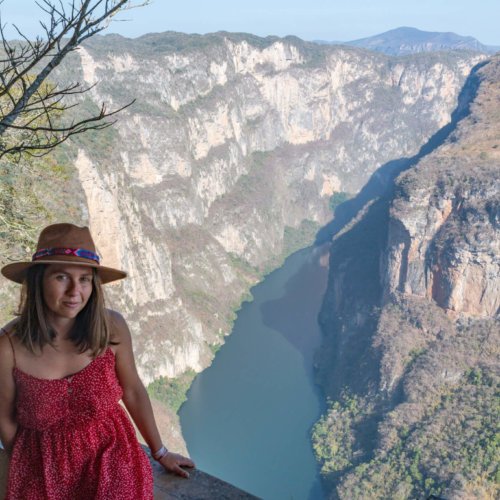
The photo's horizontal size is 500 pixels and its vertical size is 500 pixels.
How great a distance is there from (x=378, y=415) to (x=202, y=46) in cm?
5396

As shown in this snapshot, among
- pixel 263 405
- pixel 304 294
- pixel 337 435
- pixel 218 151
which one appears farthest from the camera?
pixel 218 151

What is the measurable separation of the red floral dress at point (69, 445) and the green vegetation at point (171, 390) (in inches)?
A: 1301

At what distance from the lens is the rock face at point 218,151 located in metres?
38.9

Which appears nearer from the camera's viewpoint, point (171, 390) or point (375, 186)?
point (171, 390)

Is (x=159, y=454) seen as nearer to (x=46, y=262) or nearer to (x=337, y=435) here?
(x=46, y=262)

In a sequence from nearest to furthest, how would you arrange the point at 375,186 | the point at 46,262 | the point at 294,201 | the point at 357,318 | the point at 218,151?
the point at 46,262 → the point at 357,318 → the point at 218,151 → the point at 294,201 → the point at 375,186

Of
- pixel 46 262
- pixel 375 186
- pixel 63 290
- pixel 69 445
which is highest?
pixel 46 262

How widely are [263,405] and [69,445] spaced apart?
33267 millimetres

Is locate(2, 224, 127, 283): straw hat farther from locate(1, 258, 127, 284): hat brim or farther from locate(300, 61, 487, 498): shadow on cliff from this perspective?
locate(300, 61, 487, 498): shadow on cliff

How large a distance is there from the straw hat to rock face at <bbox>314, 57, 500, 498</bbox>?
22.4m

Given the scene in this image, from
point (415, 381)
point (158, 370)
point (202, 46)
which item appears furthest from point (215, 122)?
point (415, 381)

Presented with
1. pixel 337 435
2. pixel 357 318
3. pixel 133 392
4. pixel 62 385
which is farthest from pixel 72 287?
pixel 357 318

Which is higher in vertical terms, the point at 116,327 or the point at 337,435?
the point at 116,327

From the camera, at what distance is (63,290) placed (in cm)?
302
